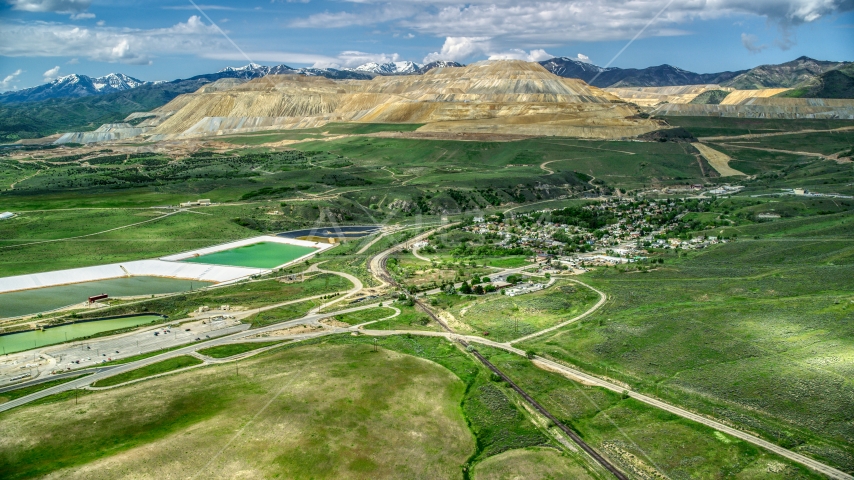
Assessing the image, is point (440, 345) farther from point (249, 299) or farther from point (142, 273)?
point (142, 273)

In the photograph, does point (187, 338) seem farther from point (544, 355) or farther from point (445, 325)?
point (544, 355)

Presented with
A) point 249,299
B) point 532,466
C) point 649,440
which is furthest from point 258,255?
point 649,440

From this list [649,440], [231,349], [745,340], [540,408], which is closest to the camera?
[649,440]

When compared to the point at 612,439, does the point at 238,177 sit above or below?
above

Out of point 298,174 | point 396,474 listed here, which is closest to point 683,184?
point 298,174

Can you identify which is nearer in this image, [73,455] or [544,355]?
[73,455]

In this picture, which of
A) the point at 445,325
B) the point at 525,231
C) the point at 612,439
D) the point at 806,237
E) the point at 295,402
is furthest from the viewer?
the point at 525,231
